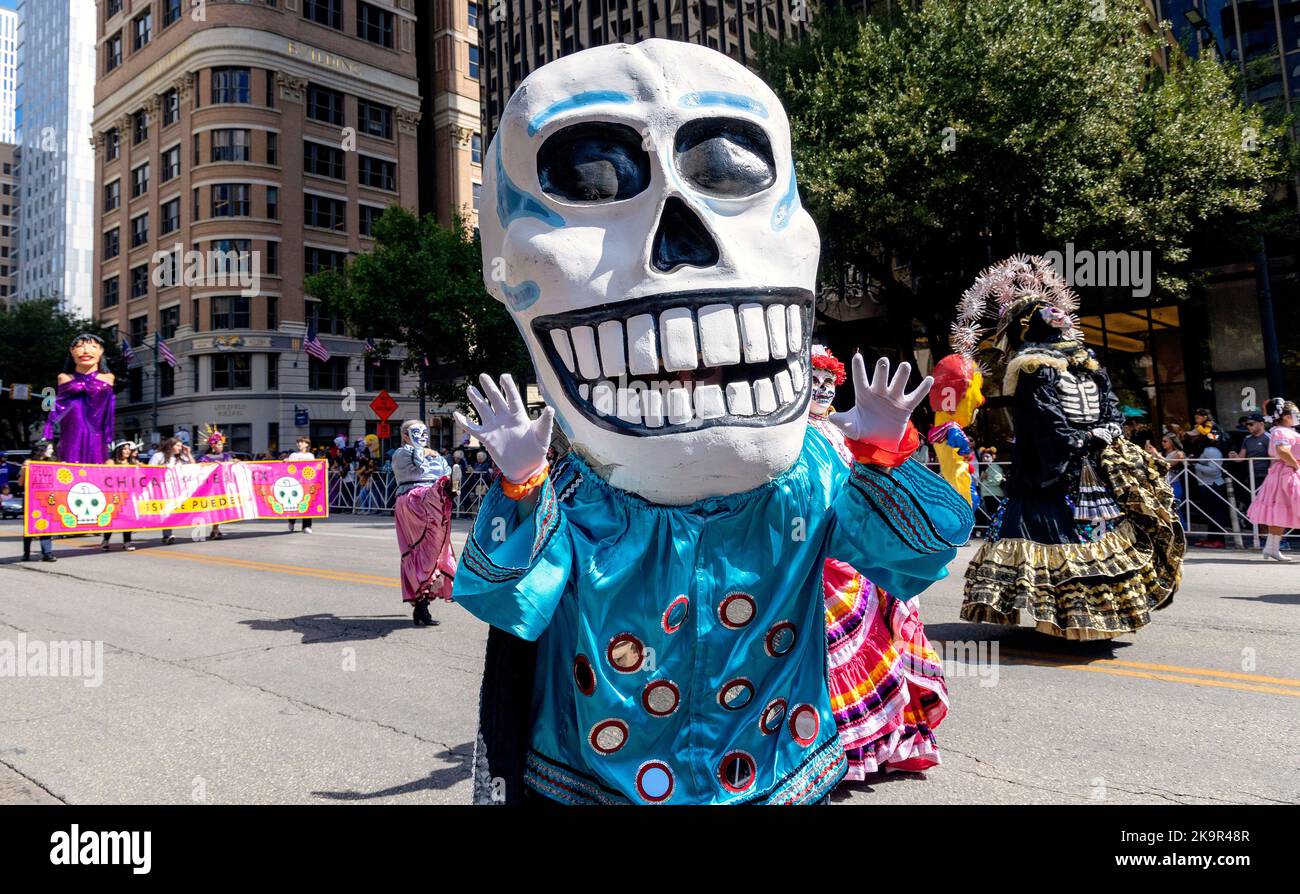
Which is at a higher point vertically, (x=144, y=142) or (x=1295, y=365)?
(x=144, y=142)

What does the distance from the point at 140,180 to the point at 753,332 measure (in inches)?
1852

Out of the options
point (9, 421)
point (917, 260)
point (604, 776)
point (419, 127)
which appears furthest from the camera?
point (419, 127)

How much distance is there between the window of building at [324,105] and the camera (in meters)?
38.8

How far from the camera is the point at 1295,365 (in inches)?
711

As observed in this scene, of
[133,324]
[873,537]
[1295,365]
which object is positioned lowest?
[873,537]

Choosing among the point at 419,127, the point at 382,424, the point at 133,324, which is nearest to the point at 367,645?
the point at 382,424

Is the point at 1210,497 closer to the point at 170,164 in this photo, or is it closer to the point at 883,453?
the point at 883,453

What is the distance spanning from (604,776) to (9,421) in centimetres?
5202

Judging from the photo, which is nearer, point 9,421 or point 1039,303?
point 1039,303

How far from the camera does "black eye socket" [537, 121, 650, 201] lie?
2111 millimetres

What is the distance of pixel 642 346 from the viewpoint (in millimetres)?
1955

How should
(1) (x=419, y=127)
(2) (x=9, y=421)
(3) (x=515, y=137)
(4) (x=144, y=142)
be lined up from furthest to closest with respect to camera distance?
(1) (x=419, y=127) < (2) (x=9, y=421) < (4) (x=144, y=142) < (3) (x=515, y=137)

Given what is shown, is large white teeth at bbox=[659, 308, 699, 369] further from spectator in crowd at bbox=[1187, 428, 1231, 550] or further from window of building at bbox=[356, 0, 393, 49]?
window of building at bbox=[356, 0, 393, 49]

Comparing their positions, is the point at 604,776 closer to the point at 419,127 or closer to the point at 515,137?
the point at 515,137
